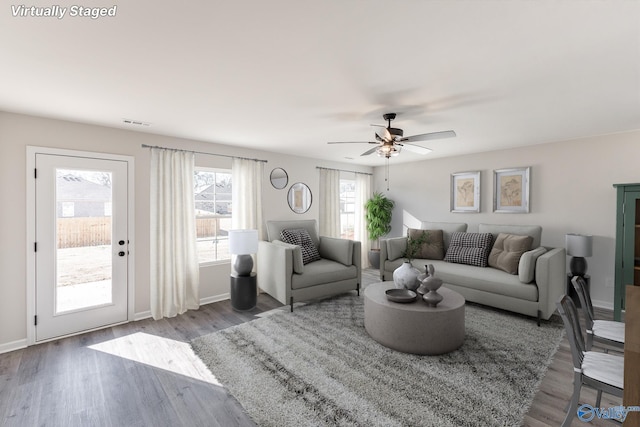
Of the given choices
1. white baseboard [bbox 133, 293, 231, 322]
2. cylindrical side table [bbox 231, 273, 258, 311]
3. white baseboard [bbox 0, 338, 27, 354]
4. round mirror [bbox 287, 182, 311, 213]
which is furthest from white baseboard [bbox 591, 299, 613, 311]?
white baseboard [bbox 0, 338, 27, 354]

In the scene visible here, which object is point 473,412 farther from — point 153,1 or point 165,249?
point 165,249

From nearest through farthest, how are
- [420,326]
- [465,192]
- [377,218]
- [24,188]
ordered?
[420,326] < [24,188] < [465,192] < [377,218]

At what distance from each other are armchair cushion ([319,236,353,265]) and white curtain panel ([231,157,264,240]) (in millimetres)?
1045

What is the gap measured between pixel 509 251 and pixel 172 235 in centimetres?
452

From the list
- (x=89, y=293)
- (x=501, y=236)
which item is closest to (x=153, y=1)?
(x=89, y=293)

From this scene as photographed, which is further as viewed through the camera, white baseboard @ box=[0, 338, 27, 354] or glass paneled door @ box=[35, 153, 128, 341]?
glass paneled door @ box=[35, 153, 128, 341]

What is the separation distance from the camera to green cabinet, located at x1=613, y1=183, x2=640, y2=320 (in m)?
3.11

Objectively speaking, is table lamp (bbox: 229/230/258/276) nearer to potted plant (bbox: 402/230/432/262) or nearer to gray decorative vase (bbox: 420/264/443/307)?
gray decorative vase (bbox: 420/264/443/307)

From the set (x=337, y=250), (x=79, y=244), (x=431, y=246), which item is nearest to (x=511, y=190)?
(x=431, y=246)

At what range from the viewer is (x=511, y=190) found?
4523mm

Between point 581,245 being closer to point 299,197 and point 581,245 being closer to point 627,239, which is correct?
point 627,239

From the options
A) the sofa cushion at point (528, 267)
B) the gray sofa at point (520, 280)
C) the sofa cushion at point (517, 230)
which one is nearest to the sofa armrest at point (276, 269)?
the gray sofa at point (520, 280)

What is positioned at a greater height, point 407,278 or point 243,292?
point 407,278

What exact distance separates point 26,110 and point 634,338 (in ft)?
15.4
